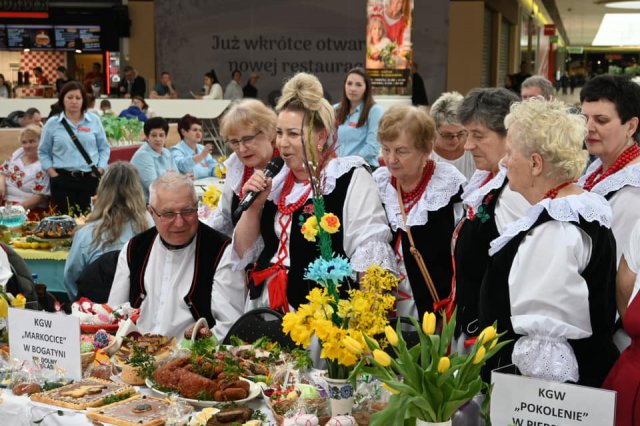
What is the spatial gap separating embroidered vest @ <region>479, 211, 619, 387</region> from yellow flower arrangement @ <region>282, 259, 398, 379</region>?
30 cm

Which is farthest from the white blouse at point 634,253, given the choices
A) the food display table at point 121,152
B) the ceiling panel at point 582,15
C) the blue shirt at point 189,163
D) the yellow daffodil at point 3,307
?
the ceiling panel at point 582,15

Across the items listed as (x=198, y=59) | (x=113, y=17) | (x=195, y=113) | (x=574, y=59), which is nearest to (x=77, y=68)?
(x=113, y=17)

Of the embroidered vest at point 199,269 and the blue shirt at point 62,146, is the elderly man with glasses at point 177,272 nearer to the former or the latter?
the embroidered vest at point 199,269

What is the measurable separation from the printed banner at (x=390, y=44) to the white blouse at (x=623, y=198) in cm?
1511

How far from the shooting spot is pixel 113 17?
810 inches

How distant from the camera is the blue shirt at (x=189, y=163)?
26.7 ft

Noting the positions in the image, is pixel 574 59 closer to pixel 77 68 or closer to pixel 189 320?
pixel 77 68

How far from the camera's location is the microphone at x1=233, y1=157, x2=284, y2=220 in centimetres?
322

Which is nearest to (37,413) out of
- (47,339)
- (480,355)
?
(47,339)

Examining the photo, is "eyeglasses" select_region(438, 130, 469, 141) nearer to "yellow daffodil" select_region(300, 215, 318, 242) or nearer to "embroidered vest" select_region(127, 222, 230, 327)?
"embroidered vest" select_region(127, 222, 230, 327)

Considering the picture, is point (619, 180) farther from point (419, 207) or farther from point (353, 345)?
point (353, 345)

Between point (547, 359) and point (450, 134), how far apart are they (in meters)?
2.16

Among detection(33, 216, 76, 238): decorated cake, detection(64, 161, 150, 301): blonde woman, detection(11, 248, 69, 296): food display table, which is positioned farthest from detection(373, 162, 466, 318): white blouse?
detection(33, 216, 76, 238): decorated cake

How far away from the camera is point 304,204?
3.22 m
